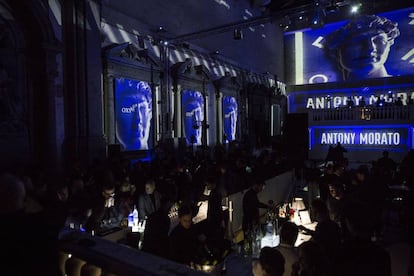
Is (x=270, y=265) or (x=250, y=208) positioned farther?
(x=250, y=208)

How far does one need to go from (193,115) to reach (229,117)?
347 centimetres

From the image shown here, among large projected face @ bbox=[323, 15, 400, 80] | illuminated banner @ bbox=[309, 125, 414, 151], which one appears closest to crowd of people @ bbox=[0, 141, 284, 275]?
illuminated banner @ bbox=[309, 125, 414, 151]

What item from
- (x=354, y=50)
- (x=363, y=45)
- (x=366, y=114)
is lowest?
(x=366, y=114)

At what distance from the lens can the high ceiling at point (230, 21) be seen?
1130 cm

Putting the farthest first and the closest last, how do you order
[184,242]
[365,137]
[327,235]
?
[365,137] < [184,242] < [327,235]

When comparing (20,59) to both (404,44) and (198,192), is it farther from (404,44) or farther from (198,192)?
(404,44)

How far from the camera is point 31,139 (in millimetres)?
7992

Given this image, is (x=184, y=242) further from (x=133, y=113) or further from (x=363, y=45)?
(x=363, y=45)

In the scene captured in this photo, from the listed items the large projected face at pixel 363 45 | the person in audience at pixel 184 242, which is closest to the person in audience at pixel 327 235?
the person in audience at pixel 184 242

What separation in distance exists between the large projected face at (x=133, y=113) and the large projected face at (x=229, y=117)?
5.93 meters

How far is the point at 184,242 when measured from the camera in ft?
11.5

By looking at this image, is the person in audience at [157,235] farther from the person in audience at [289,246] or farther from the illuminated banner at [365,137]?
the illuminated banner at [365,137]

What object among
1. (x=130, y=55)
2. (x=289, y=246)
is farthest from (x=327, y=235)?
(x=130, y=55)

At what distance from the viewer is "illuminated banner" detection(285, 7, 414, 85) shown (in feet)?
72.9
